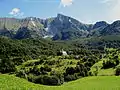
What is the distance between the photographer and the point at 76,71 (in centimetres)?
16175

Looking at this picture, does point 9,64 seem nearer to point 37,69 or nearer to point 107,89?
point 37,69

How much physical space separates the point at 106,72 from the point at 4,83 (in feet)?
369

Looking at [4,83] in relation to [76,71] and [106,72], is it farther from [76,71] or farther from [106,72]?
[76,71]

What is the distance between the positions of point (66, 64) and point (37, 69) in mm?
23221

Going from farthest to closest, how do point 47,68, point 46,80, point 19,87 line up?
point 47,68
point 46,80
point 19,87

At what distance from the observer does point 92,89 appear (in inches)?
1585

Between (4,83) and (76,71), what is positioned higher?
(4,83)

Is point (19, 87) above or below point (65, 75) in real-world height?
above

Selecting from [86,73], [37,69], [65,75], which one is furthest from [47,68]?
[86,73]

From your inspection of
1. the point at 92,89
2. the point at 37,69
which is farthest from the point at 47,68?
the point at 92,89

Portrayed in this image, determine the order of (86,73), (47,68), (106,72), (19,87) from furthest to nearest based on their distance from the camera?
(47,68) < (86,73) < (106,72) < (19,87)

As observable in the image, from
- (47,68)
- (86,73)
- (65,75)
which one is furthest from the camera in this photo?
(47,68)

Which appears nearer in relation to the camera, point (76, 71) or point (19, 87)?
point (19, 87)

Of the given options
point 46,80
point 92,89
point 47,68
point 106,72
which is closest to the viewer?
point 92,89
